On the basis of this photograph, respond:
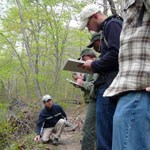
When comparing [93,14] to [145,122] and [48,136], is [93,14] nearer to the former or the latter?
[145,122]

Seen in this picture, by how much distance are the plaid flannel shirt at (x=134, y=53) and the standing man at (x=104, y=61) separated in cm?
75

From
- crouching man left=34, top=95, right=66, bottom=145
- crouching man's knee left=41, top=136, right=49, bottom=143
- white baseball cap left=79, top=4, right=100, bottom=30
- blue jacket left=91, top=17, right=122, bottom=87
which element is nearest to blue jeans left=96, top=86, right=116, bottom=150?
blue jacket left=91, top=17, right=122, bottom=87

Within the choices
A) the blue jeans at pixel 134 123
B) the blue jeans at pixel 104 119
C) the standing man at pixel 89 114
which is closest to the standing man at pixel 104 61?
the blue jeans at pixel 104 119

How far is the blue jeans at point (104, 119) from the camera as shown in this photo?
7.89 feet

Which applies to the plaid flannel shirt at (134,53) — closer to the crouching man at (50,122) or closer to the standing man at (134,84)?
the standing man at (134,84)

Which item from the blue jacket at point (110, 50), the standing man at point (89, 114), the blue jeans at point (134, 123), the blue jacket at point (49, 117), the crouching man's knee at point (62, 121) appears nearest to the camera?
the blue jeans at point (134, 123)

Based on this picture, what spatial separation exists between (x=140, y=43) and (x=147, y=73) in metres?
0.15

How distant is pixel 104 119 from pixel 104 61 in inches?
19.7

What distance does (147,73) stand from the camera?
4.40ft

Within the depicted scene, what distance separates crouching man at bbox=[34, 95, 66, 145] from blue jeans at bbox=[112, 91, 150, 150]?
5335mm

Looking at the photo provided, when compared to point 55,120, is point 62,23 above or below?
above

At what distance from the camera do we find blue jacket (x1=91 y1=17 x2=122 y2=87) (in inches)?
86.0

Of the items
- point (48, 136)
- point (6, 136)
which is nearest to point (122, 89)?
point (6, 136)

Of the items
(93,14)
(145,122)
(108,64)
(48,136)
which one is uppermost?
(93,14)
